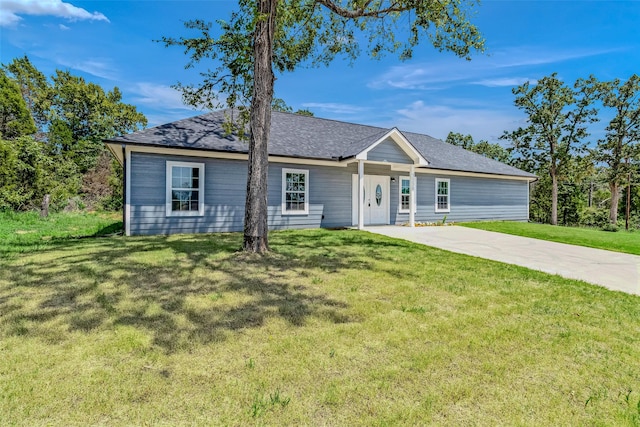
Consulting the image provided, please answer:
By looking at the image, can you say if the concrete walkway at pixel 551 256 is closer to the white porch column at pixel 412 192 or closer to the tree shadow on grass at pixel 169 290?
the white porch column at pixel 412 192

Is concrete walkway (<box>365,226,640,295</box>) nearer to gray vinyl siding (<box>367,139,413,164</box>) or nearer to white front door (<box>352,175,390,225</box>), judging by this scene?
white front door (<box>352,175,390,225</box>)

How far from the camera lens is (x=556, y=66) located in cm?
2019

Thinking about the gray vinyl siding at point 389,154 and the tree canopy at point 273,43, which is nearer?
the tree canopy at point 273,43

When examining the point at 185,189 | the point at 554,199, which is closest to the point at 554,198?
the point at 554,199

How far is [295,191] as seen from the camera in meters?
12.0

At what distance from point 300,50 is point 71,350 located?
415 inches

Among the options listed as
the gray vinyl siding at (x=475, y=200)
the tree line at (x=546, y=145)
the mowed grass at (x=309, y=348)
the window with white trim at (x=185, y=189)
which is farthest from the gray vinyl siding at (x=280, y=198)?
the tree line at (x=546, y=145)

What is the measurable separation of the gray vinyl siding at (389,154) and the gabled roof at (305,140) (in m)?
0.31

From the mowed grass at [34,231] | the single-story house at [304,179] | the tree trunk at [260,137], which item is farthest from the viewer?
the single-story house at [304,179]

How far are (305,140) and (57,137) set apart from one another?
24540 millimetres

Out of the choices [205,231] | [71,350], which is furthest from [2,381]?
[205,231]

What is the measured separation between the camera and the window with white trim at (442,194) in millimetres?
15336

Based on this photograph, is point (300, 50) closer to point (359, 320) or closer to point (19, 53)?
point (359, 320)

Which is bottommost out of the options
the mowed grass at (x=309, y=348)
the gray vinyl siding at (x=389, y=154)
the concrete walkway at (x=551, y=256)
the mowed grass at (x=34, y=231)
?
the mowed grass at (x=309, y=348)
